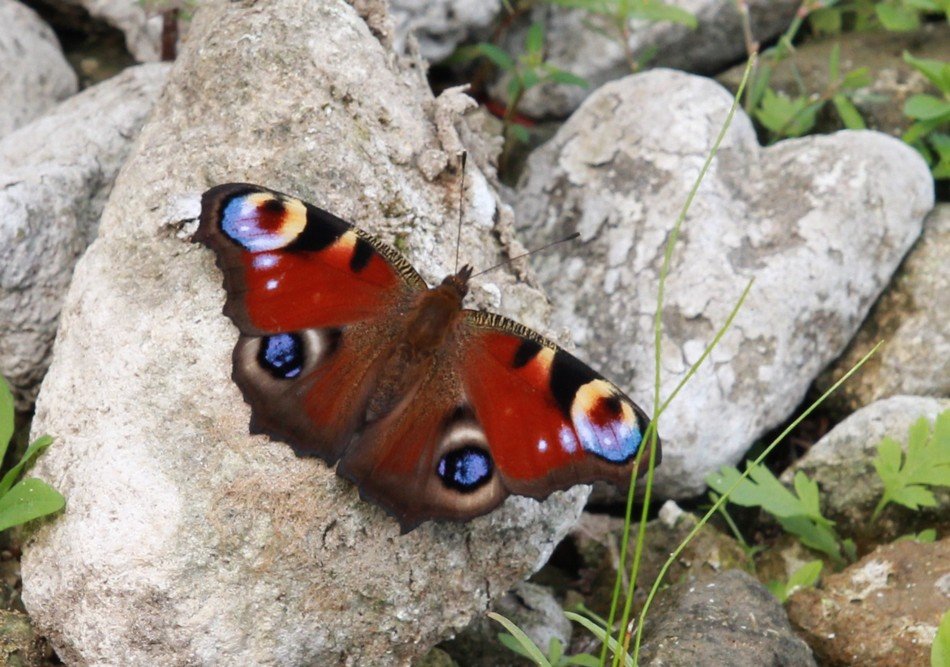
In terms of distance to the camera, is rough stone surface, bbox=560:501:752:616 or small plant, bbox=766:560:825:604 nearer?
small plant, bbox=766:560:825:604

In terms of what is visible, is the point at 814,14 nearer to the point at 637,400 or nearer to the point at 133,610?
the point at 637,400

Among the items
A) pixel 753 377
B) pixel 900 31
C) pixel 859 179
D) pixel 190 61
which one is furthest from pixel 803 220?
pixel 190 61

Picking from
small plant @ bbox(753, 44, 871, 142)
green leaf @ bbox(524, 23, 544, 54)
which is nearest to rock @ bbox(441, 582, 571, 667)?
green leaf @ bbox(524, 23, 544, 54)

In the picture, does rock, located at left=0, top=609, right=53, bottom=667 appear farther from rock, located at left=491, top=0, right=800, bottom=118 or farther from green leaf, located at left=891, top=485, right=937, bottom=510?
rock, located at left=491, top=0, right=800, bottom=118

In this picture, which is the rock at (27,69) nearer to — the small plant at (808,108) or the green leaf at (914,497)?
the small plant at (808,108)

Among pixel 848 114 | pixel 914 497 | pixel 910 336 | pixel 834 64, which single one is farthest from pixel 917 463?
pixel 834 64

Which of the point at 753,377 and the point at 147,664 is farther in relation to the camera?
the point at 753,377
